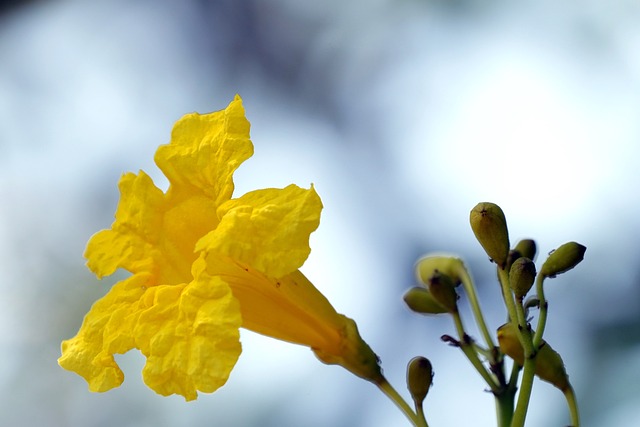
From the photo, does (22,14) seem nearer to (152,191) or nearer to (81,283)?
(81,283)

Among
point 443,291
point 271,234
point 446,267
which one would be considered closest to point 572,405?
point 443,291

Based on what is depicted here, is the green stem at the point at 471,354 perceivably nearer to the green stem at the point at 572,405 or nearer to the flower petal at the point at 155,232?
the green stem at the point at 572,405

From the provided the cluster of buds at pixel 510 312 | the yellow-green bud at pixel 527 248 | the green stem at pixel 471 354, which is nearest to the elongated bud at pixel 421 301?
the cluster of buds at pixel 510 312

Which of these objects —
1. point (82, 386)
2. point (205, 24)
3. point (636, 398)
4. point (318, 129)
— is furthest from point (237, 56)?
point (636, 398)

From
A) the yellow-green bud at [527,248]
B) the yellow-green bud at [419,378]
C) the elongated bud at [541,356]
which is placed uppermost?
the yellow-green bud at [527,248]

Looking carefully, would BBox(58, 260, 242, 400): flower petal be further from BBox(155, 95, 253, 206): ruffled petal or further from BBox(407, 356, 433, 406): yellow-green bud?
BBox(407, 356, 433, 406): yellow-green bud
